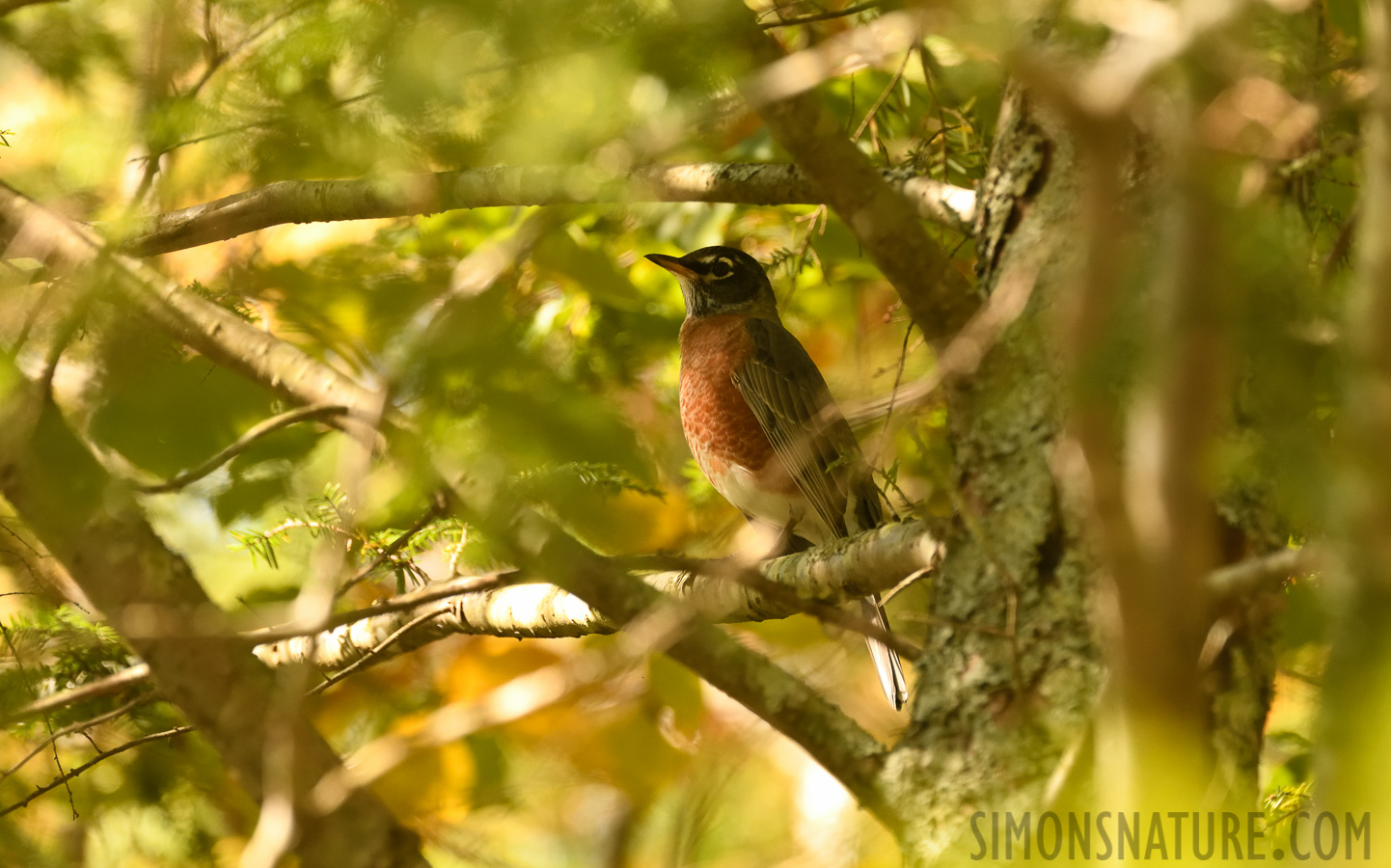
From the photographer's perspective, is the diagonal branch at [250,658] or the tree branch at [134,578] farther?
the tree branch at [134,578]

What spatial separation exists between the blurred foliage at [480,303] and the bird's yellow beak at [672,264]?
0.19 meters

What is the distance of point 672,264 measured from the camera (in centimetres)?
476

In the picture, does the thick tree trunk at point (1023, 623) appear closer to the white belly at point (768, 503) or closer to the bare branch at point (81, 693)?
the bare branch at point (81, 693)

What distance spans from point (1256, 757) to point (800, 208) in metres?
2.84

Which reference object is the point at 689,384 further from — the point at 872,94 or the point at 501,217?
the point at 872,94

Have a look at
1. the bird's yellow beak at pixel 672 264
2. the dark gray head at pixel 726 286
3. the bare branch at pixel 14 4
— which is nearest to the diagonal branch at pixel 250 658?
the bare branch at pixel 14 4

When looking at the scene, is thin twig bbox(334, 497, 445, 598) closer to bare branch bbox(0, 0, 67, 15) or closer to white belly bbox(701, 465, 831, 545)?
bare branch bbox(0, 0, 67, 15)

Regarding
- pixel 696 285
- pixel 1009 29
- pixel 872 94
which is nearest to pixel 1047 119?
pixel 1009 29

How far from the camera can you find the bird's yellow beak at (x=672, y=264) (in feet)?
15.3

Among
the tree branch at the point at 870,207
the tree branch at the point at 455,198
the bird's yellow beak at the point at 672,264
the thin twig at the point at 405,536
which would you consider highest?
the bird's yellow beak at the point at 672,264

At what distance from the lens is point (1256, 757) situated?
6.36ft

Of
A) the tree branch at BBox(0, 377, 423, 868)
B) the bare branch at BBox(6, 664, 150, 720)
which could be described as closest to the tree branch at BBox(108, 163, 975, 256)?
the tree branch at BBox(0, 377, 423, 868)

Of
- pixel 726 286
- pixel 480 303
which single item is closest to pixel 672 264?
pixel 726 286

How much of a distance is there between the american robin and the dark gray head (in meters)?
0.01
